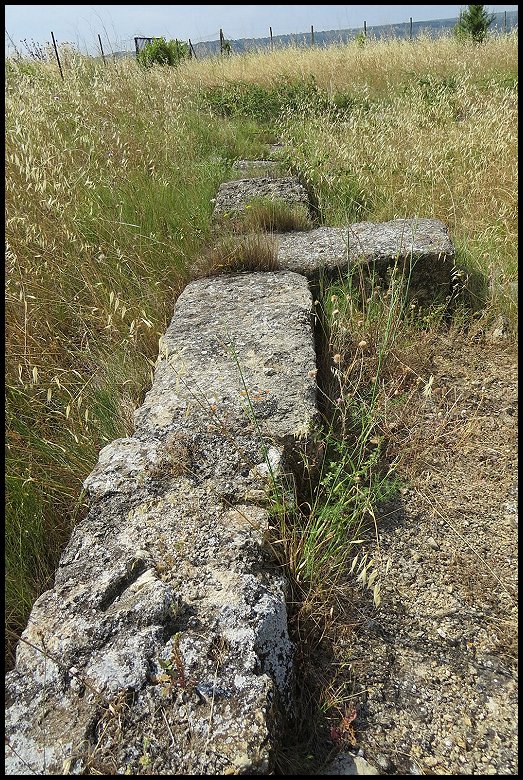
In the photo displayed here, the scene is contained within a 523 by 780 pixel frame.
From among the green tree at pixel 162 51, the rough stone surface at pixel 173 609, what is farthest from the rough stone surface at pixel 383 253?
the green tree at pixel 162 51

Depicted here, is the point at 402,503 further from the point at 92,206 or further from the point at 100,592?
the point at 92,206

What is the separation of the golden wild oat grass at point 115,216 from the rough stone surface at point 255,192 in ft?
0.50

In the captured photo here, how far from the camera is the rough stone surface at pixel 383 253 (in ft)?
9.92

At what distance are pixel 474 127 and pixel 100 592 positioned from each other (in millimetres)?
4863

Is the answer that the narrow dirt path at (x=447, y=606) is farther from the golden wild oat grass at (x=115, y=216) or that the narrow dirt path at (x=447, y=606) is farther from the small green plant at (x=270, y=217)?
the small green plant at (x=270, y=217)

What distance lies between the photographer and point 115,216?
11.3 ft

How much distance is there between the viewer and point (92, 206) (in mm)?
3346

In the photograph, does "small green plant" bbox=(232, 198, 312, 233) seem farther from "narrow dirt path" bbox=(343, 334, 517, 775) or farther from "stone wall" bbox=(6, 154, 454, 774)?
"narrow dirt path" bbox=(343, 334, 517, 775)

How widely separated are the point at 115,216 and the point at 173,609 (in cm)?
278

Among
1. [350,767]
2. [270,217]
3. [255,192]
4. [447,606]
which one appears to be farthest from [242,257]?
[350,767]

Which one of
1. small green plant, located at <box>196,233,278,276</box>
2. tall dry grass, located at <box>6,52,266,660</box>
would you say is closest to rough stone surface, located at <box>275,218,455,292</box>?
small green plant, located at <box>196,233,278,276</box>

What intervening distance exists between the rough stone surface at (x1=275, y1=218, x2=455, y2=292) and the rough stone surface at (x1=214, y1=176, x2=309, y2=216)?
76 cm

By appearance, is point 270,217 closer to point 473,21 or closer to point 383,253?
point 383,253

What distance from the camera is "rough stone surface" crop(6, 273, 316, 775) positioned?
110 cm
